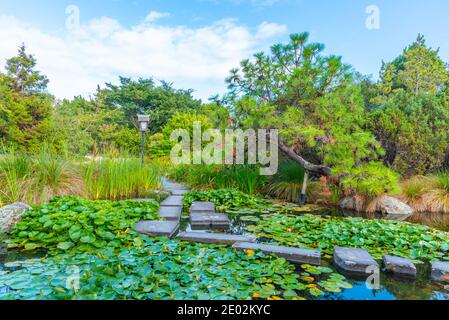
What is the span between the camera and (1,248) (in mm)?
2361

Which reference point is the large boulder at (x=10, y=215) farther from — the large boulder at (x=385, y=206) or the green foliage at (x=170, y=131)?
the green foliage at (x=170, y=131)

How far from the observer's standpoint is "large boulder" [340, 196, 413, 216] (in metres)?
4.95

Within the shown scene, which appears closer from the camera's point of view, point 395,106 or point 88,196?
point 88,196

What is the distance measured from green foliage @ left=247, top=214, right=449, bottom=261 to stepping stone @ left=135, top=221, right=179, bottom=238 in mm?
1005

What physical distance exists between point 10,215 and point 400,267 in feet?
12.7

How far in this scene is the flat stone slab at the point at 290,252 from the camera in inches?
90.5

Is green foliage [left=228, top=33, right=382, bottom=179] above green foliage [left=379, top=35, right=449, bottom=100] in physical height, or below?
below

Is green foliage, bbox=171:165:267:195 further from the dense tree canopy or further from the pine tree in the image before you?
the pine tree

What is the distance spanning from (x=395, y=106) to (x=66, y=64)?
348 inches

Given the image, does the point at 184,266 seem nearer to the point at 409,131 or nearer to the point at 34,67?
the point at 409,131

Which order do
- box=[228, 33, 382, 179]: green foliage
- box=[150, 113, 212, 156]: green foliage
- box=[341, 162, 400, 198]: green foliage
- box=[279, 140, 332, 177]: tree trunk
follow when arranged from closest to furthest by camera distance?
box=[341, 162, 400, 198]: green foliage, box=[228, 33, 382, 179]: green foliage, box=[279, 140, 332, 177]: tree trunk, box=[150, 113, 212, 156]: green foliage

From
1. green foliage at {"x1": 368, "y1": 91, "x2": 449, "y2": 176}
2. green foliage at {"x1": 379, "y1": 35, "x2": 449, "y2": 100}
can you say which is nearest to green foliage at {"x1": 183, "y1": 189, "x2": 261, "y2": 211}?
green foliage at {"x1": 368, "y1": 91, "x2": 449, "y2": 176}

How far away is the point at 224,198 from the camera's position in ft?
16.9
